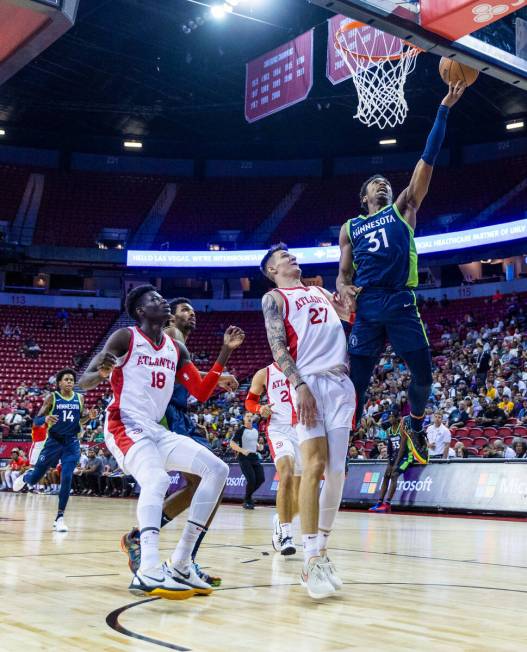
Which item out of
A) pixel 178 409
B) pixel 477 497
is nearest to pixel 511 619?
pixel 178 409

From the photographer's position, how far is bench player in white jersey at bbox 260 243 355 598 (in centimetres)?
489

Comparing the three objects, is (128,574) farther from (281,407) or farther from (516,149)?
(516,149)

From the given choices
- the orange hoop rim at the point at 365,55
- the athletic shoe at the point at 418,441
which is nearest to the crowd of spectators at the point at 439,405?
the orange hoop rim at the point at 365,55

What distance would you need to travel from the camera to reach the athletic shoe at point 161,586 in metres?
4.29

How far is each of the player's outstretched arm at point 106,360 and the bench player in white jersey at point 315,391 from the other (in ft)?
3.18

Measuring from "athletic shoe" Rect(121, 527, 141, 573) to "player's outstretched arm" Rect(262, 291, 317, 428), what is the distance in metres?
1.42

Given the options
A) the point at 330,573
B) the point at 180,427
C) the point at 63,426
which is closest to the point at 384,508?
the point at 63,426

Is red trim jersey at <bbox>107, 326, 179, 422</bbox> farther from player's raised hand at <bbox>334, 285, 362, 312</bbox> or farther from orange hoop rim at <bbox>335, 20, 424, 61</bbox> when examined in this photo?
orange hoop rim at <bbox>335, 20, 424, 61</bbox>

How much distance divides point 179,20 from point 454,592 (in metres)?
23.1

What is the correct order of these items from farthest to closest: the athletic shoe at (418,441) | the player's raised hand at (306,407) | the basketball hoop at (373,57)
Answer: the basketball hoop at (373,57) → the athletic shoe at (418,441) → the player's raised hand at (306,407)

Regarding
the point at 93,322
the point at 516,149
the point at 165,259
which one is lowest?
the point at 93,322

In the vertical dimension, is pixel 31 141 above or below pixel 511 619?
above

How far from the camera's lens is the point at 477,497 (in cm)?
1359

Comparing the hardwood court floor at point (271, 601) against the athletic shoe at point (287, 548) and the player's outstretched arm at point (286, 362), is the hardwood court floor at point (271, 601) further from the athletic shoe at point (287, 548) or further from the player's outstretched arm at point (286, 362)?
the player's outstretched arm at point (286, 362)
